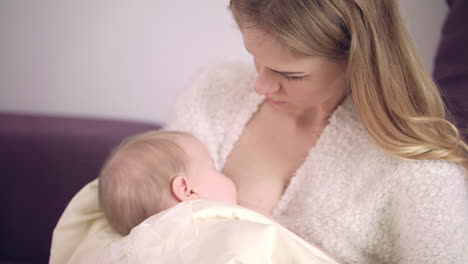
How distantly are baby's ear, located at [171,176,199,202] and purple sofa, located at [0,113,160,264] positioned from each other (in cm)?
59

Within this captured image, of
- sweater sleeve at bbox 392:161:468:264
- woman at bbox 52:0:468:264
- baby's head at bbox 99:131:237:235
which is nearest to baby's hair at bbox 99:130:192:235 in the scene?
baby's head at bbox 99:131:237:235

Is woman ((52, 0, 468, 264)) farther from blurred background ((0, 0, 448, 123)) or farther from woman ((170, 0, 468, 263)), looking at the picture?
Result: blurred background ((0, 0, 448, 123))

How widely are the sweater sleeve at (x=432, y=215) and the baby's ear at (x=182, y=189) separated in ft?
1.39

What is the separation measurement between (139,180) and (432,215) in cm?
58

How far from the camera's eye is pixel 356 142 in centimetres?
94

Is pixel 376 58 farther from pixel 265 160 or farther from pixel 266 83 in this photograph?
pixel 265 160

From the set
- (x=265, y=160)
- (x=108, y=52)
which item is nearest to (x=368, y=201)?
(x=265, y=160)

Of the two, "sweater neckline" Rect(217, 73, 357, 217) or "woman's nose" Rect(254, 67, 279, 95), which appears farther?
"sweater neckline" Rect(217, 73, 357, 217)

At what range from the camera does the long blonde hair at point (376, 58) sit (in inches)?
30.1

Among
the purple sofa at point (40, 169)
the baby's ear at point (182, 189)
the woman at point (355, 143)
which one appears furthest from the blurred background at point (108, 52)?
the baby's ear at point (182, 189)

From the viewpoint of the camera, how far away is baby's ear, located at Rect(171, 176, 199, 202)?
894 mm

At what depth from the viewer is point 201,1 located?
1.35m

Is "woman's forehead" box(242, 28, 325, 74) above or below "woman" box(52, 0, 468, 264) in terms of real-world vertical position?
above

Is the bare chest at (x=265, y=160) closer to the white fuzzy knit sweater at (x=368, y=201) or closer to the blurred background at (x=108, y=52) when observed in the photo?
the white fuzzy knit sweater at (x=368, y=201)
